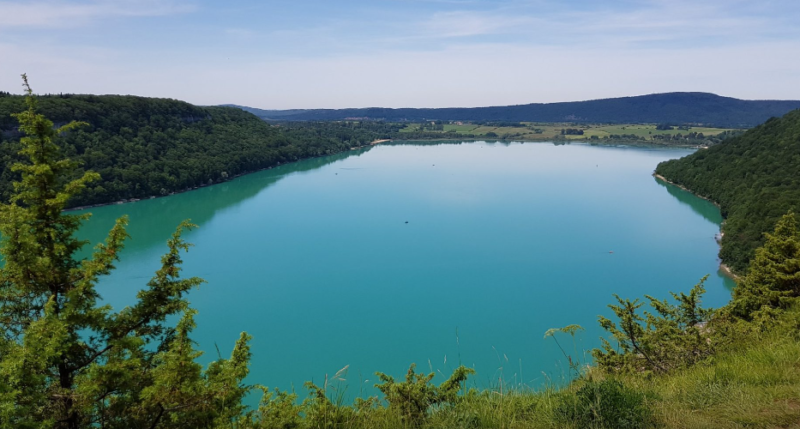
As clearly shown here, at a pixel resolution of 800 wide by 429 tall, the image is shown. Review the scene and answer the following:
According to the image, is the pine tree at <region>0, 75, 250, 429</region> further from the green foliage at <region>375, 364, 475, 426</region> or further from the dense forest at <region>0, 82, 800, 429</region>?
the green foliage at <region>375, 364, 475, 426</region>

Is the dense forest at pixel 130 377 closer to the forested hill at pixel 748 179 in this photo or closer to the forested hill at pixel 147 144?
the forested hill at pixel 748 179

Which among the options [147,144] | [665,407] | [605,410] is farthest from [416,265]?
[147,144]

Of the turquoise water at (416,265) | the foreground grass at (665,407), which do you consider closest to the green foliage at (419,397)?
the foreground grass at (665,407)

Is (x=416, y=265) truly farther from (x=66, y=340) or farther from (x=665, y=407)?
(x=66, y=340)

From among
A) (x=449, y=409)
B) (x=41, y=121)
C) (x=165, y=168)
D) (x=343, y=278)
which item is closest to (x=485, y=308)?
(x=343, y=278)

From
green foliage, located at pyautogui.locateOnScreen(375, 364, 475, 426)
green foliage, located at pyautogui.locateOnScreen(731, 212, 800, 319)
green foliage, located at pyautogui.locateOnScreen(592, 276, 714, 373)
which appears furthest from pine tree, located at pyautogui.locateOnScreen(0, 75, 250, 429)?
green foliage, located at pyautogui.locateOnScreen(731, 212, 800, 319)

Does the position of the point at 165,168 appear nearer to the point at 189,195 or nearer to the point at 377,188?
the point at 189,195

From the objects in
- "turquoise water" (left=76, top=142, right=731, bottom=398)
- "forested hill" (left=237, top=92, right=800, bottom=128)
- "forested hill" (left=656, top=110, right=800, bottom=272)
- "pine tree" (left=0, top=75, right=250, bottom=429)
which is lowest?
"turquoise water" (left=76, top=142, right=731, bottom=398)
